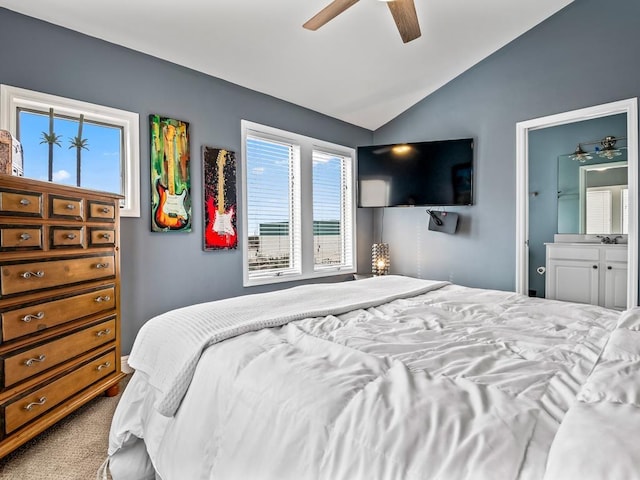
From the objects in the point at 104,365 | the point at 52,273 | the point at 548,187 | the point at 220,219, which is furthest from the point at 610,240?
the point at 52,273

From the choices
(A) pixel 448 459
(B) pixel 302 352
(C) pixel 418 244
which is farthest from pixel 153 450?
(C) pixel 418 244

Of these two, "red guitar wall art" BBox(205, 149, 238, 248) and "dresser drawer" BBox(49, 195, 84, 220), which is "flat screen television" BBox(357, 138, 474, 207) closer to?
"red guitar wall art" BBox(205, 149, 238, 248)

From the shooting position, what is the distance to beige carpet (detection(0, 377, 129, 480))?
62.4 inches

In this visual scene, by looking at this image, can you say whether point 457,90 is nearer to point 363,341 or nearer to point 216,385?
point 363,341

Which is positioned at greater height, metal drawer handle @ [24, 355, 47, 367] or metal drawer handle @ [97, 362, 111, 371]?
metal drawer handle @ [24, 355, 47, 367]

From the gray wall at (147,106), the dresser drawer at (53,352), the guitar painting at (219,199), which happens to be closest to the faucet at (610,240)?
the gray wall at (147,106)

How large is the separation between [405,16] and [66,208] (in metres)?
2.23

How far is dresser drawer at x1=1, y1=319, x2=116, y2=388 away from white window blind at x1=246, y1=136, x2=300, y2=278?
1.50 m

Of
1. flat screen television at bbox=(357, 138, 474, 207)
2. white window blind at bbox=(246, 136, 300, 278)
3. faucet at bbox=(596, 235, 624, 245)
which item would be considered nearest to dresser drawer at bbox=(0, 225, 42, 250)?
white window blind at bbox=(246, 136, 300, 278)

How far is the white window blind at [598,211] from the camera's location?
414 cm

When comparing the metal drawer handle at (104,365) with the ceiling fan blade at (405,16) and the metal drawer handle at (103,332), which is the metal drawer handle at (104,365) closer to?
the metal drawer handle at (103,332)

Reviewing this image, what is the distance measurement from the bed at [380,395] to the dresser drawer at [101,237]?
0.98 meters

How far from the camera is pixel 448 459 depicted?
0.65 metres

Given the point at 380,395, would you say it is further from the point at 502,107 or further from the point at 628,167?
the point at 502,107
